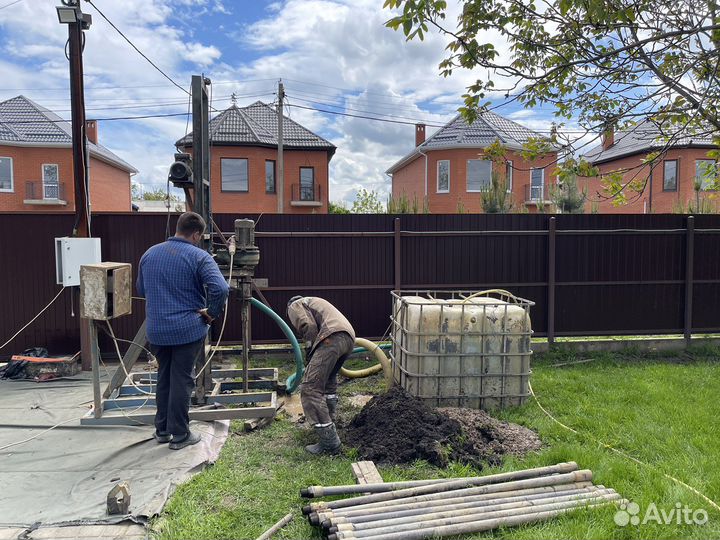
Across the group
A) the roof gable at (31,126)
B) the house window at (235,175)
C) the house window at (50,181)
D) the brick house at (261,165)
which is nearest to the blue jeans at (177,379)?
the brick house at (261,165)

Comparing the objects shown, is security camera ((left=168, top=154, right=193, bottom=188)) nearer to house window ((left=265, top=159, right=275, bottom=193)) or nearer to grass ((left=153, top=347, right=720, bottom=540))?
grass ((left=153, top=347, right=720, bottom=540))

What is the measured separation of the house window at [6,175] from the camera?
2503 cm

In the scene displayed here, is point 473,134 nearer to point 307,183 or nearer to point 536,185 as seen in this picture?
point 536,185

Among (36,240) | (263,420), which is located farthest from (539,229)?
(36,240)

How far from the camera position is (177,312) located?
4.29m

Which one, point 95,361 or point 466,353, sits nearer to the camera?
point 95,361

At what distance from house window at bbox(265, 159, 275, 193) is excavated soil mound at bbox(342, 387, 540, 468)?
2193 cm

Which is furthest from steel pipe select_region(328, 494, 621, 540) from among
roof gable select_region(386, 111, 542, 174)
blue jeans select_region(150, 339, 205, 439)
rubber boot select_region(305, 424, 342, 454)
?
roof gable select_region(386, 111, 542, 174)

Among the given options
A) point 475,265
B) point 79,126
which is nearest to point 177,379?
point 79,126

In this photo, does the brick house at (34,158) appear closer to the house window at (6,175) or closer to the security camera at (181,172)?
Result: the house window at (6,175)

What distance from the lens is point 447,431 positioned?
4.39 meters

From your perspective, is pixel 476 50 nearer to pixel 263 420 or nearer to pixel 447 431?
pixel 447 431

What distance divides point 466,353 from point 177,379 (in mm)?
2956

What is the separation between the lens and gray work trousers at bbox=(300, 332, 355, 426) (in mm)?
4328
